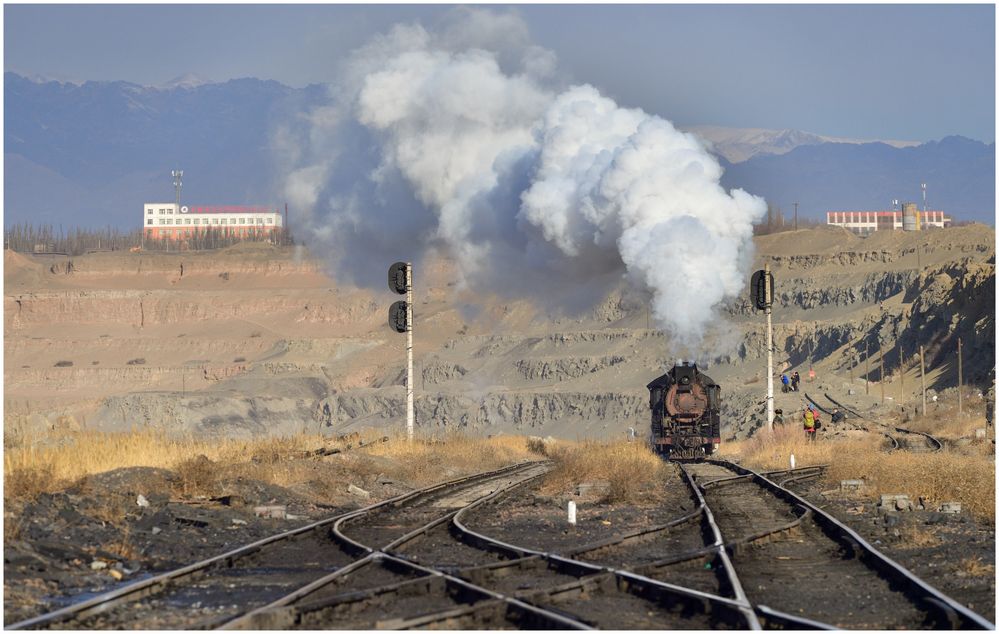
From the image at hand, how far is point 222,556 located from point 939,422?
41116 mm

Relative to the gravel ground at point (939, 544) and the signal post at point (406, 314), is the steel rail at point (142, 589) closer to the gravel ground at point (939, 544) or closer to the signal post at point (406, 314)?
the gravel ground at point (939, 544)

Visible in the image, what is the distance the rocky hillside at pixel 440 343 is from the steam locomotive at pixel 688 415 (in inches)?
132

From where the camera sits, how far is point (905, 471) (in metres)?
24.2

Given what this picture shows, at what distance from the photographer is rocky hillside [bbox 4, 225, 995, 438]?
87.4 meters

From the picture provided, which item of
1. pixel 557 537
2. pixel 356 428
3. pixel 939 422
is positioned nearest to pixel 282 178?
pixel 356 428

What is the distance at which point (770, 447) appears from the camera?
1542 inches

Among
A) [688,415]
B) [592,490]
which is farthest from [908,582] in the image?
[688,415]

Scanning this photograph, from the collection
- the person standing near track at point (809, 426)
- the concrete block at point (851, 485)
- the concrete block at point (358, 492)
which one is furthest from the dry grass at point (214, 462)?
the person standing near track at point (809, 426)

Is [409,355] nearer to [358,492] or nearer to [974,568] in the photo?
[358,492]

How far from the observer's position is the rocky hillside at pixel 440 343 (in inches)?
3440

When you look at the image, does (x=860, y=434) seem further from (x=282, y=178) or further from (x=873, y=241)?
(x=873, y=241)

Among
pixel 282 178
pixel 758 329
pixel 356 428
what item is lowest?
pixel 356 428

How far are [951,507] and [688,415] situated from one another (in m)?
22.7

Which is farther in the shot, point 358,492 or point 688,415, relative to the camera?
point 688,415
